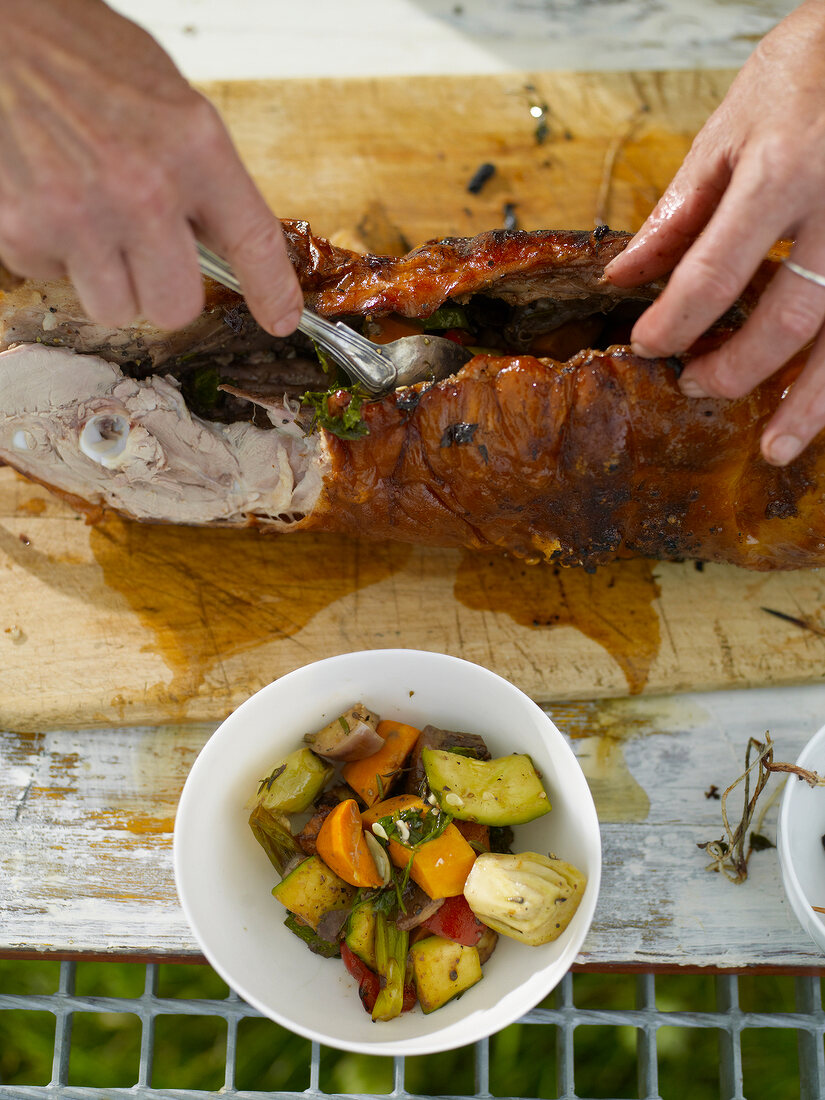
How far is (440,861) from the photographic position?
1.94 meters

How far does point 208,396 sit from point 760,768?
1894mm

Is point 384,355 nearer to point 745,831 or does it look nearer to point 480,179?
point 480,179

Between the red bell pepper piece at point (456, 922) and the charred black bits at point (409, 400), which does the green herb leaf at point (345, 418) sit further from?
the red bell pepper piece at point (456, 922)

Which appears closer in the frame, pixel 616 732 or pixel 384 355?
pixel 384 355

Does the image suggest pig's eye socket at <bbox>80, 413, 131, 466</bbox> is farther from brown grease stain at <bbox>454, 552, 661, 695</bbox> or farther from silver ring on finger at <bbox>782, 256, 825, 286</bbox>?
silver ring on finger at <bbox>782, 256, 825, 286</bbox>

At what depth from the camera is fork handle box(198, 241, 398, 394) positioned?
2113 millimetres

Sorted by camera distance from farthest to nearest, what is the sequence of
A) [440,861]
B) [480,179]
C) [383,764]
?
1. [480,179]
2. [383,764]
3. [440,861]

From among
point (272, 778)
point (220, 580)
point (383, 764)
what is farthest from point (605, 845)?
point (220, 580)

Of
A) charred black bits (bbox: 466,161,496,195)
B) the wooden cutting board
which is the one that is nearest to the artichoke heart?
the wooden cutting board

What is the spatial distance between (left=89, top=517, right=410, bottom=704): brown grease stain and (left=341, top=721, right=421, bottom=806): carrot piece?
1.78 feet

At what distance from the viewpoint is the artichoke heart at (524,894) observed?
1872 millimetres

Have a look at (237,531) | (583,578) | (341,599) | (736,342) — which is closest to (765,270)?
(736,342)

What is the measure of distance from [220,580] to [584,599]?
1.14 meters

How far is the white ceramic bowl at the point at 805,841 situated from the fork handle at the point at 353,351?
4.88 ft
